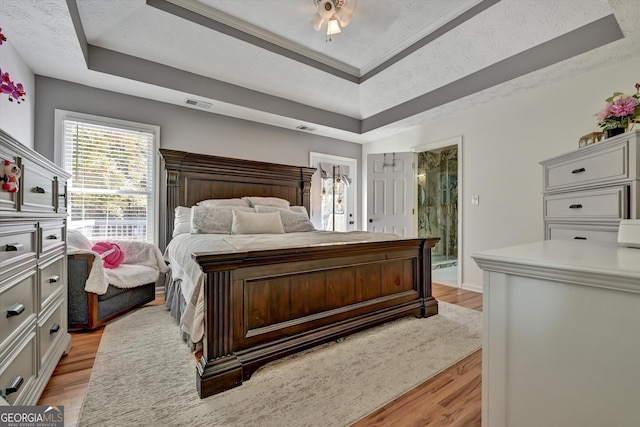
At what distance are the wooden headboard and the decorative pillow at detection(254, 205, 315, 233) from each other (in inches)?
24.3

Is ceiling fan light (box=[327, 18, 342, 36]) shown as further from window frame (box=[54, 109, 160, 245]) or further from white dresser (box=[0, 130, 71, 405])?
white dresser (box=[0, 130, 71, 405])

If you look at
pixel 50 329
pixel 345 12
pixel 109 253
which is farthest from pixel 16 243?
pixel 345 12

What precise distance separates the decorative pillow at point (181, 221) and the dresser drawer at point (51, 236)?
127cm

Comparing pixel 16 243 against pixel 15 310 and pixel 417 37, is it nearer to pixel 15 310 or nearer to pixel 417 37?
pixel 15 310

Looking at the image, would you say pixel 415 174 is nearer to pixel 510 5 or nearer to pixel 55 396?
pixel 510 5

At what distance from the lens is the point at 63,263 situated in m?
1.87

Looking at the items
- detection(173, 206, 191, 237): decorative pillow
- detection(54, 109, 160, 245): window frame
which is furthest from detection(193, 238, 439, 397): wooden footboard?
detection(54, 109, 160, 245): window frame

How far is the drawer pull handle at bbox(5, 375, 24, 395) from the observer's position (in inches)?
43.9

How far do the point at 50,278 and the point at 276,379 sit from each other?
144 cm

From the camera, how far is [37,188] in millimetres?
1424

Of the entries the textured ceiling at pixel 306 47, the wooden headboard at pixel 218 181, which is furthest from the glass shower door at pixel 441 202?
the wooden headboard at pixel 218 181

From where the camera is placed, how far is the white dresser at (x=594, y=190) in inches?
62.4

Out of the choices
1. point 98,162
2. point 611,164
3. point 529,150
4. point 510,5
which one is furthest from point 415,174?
point 98,162

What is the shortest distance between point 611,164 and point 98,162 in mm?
4546
